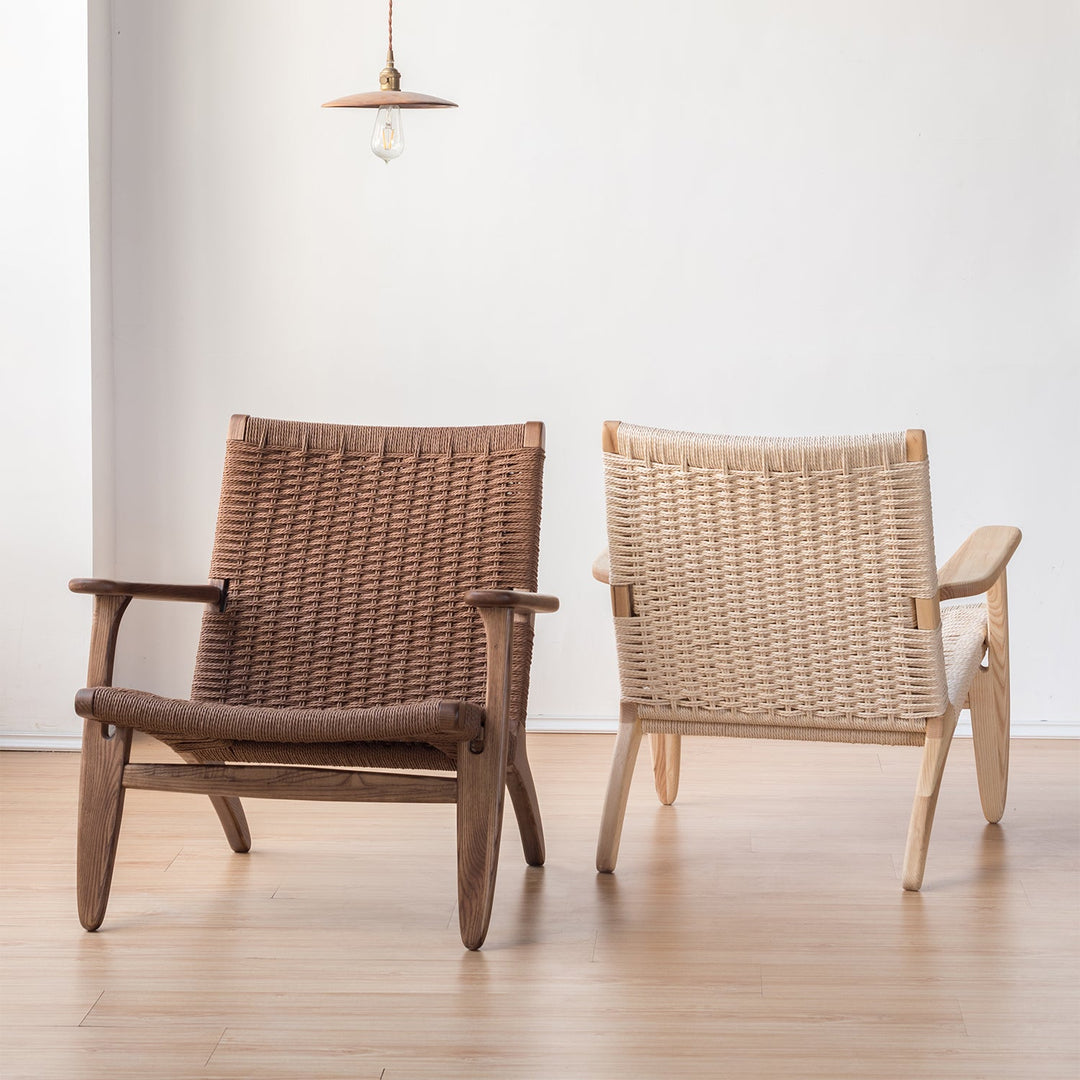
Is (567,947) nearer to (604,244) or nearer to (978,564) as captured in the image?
(978,564)

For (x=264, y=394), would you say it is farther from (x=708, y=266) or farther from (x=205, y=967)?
(x=205, y=967)

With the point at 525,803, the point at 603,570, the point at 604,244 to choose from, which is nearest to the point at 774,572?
the point at 603,570

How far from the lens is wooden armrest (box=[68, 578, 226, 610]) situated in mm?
2215

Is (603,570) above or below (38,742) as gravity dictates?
above

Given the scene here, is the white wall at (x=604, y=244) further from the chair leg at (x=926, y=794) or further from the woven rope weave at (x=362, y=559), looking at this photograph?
the chair leg at (x=926, y=794)

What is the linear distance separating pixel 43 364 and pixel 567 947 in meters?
2.20

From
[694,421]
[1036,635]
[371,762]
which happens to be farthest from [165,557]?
[1036,635]

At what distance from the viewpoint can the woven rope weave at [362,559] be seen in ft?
8.20

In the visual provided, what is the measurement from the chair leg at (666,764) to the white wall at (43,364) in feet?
5.24

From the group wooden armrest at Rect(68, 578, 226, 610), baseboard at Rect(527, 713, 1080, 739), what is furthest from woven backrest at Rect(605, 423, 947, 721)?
baseboard at Rect(527, 713, 1080, 739)

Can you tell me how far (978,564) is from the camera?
2504mm

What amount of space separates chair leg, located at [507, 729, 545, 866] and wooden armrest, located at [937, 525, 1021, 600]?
0.79 m

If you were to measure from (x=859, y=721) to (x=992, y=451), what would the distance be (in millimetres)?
1503

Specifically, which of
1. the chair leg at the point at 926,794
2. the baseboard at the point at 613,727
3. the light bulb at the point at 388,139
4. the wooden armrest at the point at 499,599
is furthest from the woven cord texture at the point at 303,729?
the baseboard at the point at 613,727
